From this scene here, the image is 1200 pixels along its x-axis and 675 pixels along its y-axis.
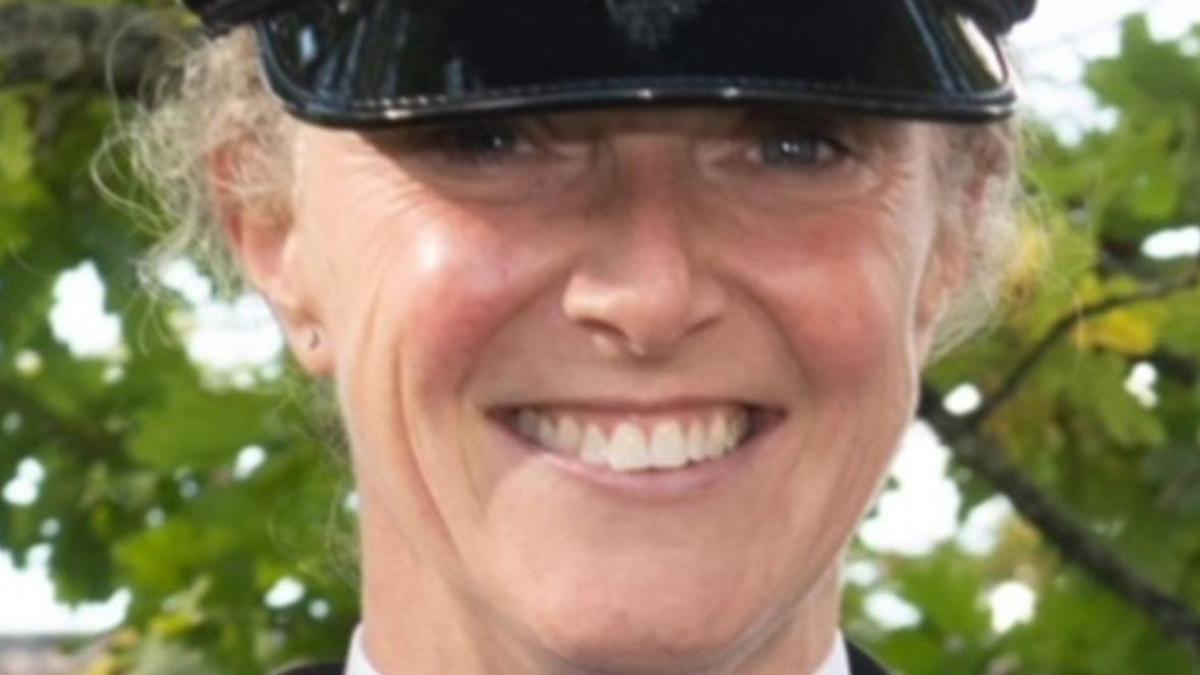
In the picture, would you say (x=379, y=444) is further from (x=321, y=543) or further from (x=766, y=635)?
(x=321, y=543)

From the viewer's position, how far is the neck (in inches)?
108

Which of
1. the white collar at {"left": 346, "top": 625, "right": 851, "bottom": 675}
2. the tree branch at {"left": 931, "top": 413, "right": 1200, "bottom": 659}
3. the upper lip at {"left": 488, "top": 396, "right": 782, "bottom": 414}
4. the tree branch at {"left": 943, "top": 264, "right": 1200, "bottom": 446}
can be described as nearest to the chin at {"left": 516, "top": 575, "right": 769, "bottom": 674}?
the upper lip at {"left": 488, "top": 396, "right": 782, "bottom": 414}

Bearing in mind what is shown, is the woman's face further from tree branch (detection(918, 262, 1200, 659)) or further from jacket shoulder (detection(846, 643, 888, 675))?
tree branch (detection(918, 262, 1200, 659))

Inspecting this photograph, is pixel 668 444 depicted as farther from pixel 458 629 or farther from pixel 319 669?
pixel 319 669

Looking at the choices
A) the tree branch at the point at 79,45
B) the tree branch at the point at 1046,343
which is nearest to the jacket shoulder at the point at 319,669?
the tree branch at the point at 79,45

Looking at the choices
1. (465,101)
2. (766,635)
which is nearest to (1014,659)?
(766,635)

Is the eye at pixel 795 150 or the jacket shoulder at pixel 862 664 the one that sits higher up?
the eye at pixel 795 150

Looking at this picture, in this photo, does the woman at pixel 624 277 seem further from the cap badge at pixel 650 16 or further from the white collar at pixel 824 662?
the white collar at pixel 824 662

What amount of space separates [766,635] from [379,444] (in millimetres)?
270

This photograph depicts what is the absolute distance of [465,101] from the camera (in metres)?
2.56

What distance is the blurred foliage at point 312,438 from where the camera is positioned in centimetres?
424

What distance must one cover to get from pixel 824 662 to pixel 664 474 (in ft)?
0.87

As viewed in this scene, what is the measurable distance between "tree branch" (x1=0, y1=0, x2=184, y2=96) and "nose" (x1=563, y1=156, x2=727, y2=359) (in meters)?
1.61

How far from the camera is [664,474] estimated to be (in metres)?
2.68
